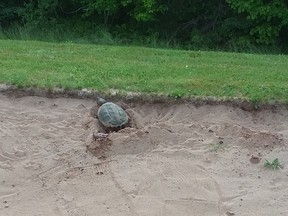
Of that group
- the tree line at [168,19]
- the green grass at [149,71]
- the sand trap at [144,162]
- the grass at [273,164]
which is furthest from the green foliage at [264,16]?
the grass at [273,164]

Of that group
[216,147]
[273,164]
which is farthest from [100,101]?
[273,164]

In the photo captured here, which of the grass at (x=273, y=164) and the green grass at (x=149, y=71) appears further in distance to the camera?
the green grass at (x=149, y=71)

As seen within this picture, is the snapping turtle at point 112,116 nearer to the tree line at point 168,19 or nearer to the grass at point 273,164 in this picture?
the grass at point 273,164

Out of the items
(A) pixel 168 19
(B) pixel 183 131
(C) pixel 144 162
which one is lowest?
(A) pixel 168 19

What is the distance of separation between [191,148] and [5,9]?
1091 centimetres

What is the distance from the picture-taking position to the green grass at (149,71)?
7753mm

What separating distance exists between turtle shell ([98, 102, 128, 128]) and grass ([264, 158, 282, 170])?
5.77 ft

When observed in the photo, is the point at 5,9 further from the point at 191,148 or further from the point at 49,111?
the point at 191,148

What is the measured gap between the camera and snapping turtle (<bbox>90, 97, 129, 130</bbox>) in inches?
278

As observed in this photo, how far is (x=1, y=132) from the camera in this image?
708 cm

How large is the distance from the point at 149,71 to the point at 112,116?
5.75 feet

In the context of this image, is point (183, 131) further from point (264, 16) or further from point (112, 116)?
point (264, 16)

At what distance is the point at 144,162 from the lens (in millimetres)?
6641

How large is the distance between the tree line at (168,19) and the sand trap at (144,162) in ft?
22.9
